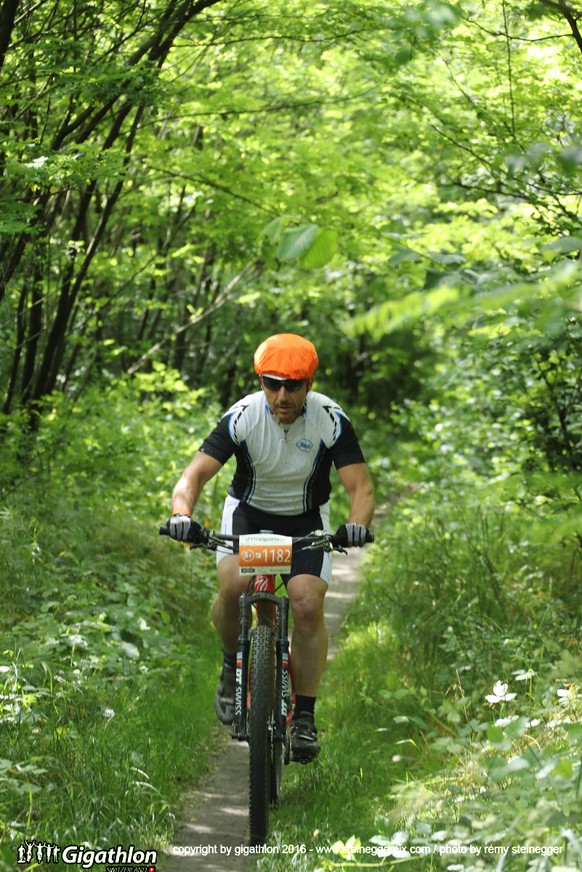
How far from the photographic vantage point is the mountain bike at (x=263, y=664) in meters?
4.07

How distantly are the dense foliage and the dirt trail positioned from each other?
0.12 meters

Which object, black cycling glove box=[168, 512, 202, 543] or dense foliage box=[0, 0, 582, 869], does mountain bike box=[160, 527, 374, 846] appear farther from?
dense foliage box=[0, 0, 582, 869]

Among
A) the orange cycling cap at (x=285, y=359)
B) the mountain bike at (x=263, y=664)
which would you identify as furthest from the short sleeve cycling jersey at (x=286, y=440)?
A: the mountain bike at (x=263, y=664)

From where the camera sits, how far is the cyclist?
4523mm

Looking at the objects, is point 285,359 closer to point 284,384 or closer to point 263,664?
point 284,384

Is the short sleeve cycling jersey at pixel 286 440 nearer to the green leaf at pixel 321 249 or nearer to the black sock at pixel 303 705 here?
the black sock at pixel 303 705

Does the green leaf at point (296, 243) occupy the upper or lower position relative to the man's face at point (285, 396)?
upper

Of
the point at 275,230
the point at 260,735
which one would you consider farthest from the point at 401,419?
the point at 275,230

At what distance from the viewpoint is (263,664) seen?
166 inches

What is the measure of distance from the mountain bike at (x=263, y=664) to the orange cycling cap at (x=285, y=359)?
2.44 feet

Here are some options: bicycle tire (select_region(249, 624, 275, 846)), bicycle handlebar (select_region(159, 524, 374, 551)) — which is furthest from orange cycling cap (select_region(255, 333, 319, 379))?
bicycle tire (select_region(249, 624, 275, 846))

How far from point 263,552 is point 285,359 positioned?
891mm

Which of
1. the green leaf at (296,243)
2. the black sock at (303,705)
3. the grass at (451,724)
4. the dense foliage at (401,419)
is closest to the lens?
the green leaf at (296,243)

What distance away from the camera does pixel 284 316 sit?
16797mm
